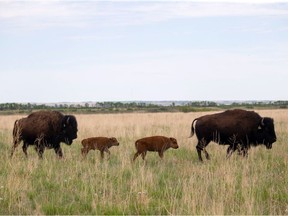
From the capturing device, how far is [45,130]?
1243 centimetres

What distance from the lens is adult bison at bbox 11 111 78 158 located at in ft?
40.8

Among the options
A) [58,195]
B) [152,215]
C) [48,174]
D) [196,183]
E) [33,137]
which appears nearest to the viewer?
[152,215]

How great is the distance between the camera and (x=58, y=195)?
7.10 m

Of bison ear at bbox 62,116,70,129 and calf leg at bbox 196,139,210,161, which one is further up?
bison ear at bbox 62,116,70,129

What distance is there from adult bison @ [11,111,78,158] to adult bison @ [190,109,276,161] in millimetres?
3545

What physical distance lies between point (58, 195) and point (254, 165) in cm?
476

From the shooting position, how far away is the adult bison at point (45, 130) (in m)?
12.4

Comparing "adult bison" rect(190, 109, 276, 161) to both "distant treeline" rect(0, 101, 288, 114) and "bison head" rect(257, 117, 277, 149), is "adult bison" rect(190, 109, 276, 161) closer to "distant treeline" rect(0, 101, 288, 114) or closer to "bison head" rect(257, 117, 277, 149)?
"bison head" rect(257, 117, 277, 149)

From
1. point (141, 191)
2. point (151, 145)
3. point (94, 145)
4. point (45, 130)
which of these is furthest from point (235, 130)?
point (141, 191)

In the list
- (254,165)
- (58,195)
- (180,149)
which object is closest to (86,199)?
(58,195)

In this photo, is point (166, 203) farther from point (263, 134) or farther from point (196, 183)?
point (263, 134)

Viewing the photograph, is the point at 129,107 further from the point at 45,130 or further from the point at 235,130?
the point at 235,130

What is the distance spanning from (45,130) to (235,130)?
5228 millimetres

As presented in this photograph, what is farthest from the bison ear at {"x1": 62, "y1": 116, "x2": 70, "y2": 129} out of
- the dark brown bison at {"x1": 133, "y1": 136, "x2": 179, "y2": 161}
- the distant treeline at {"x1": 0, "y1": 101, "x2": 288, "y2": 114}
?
the distant treeline at {"x1": 0, "y1": 101, "x2": 288, "y2": 114}
